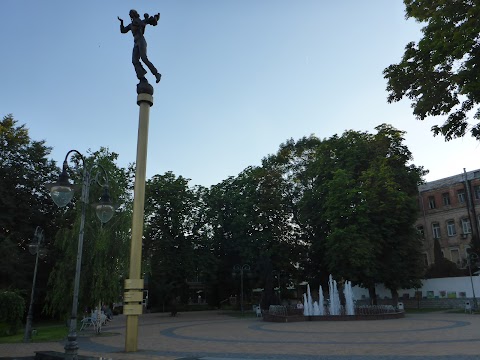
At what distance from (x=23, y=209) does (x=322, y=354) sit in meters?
34.3

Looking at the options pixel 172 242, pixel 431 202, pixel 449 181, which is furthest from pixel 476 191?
pixel 172 242

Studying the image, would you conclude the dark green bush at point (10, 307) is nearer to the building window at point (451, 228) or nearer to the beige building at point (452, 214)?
the beige building at point (452, 214)

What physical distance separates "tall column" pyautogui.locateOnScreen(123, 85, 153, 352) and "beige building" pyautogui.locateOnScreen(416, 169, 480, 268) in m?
43.8

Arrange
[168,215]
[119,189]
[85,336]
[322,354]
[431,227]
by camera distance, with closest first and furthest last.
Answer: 1. [322,354]
2. [85,336]
3. [119,189]
4. [168,215]
5. [431,227]

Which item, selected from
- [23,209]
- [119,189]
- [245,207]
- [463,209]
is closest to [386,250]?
[245,207]

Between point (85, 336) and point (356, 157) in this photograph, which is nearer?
point (85, 336)

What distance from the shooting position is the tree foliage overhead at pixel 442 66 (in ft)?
33.3

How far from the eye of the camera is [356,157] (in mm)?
36750

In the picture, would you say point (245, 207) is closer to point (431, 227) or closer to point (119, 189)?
Result: point (119, 189)

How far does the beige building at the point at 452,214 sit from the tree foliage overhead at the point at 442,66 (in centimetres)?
3980

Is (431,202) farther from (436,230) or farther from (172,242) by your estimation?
(172,242)

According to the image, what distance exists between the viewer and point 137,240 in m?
11.8

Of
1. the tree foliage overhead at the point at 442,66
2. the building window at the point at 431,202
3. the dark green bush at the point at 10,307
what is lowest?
the dark green bush at the point at 10,307

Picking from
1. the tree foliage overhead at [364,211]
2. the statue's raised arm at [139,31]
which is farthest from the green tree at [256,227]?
the statue's raised arm at [139,31]
